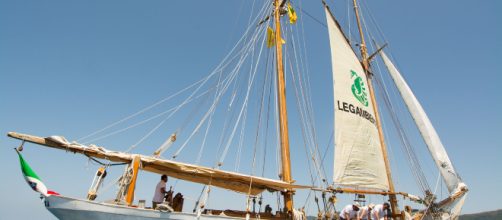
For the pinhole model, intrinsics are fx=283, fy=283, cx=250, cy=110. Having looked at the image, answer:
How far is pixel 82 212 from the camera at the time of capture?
8203 mm

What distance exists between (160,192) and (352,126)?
13.5 meters

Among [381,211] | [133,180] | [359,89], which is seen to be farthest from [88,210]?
[359,89]

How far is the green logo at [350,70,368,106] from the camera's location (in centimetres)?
2091

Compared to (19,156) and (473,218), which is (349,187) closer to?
(19,156)

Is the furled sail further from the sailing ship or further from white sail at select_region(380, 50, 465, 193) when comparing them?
white sail at select_region(380, 50, 465, 193)

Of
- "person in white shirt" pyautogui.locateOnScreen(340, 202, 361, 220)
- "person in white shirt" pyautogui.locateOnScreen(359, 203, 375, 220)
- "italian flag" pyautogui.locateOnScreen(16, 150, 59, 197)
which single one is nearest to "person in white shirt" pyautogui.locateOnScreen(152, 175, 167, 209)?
"italian flag" pyautogui.locateOnScreen(16, 150, 59, 197)

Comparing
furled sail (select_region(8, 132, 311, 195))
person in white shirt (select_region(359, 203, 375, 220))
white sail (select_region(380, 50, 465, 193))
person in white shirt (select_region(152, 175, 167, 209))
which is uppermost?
white sail (select_region(380, 50, 465, 193))

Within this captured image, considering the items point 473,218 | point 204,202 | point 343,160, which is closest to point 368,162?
point 343,160

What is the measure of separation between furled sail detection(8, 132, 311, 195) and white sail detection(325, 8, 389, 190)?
662 cm

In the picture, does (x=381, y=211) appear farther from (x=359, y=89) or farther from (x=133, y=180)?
(x=133, y=180)

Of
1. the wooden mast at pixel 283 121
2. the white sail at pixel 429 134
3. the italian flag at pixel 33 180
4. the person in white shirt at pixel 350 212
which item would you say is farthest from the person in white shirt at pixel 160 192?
the white sail at pixel 429 134

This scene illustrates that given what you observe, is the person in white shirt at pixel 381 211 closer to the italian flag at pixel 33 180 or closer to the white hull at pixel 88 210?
the white hull at pixel 88 210

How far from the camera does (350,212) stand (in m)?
13.6

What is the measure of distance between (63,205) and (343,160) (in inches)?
581
